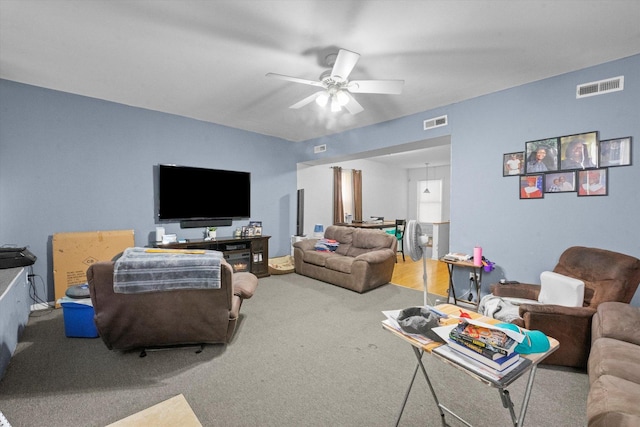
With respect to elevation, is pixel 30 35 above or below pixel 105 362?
above

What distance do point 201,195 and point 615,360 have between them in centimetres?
493

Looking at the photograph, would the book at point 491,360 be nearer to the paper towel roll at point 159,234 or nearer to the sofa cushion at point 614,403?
the sofa cushion at point 614,403

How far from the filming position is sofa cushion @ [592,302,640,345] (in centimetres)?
184

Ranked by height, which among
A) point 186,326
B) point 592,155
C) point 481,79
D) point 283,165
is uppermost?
point 481,79

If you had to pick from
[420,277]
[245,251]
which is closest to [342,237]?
[420,277]

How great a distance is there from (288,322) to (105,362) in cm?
163

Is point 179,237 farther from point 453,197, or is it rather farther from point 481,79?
point 481,79

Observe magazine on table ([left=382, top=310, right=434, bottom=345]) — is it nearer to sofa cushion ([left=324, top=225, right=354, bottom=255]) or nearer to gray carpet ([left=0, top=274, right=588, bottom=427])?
gray carpet ([left=0, top=274, right=588, bottom=427])

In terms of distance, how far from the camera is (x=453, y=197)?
3.96 m

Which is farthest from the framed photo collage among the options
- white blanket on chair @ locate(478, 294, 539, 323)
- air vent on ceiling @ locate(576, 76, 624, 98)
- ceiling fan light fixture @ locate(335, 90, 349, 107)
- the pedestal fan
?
the pedestal fan

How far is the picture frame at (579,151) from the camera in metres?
2.86

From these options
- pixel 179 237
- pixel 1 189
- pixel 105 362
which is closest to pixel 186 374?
pixel 105 362

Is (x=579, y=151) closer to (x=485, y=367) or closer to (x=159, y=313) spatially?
(x=485, y=367)

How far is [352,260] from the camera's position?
4.37m
